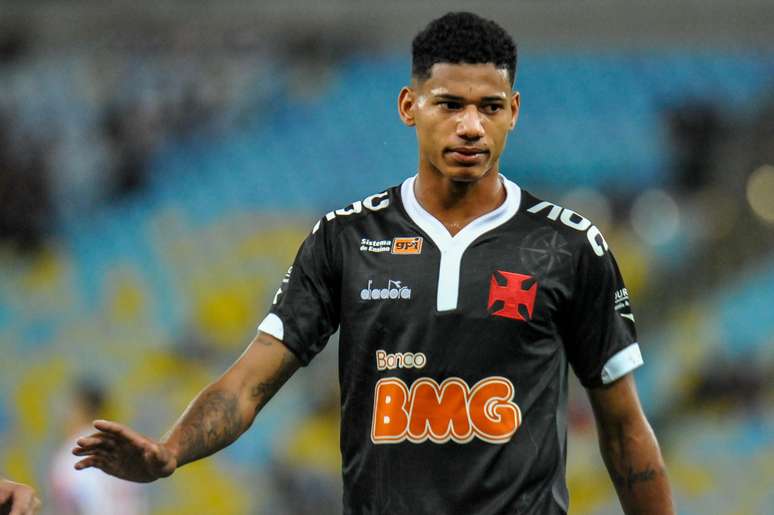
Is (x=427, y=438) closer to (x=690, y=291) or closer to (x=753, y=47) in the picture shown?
(x=690, y=291)

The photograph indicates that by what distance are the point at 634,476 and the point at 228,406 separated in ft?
3.66

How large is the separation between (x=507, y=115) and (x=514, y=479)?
97 cm

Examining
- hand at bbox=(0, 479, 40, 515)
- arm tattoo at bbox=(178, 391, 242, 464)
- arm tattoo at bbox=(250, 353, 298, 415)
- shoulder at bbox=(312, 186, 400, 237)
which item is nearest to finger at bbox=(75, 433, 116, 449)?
hand at bbox=(0, 479, 40, 515)

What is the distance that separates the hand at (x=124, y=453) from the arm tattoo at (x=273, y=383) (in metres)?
0.37

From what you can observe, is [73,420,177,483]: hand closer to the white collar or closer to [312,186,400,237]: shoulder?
[312,186,400,237]: shoulder

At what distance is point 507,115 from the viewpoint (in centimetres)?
341

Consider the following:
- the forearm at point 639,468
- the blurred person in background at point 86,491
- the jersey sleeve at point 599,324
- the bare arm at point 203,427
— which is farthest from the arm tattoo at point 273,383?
the blurred person in background at point 86,491

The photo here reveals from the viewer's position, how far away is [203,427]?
3.30 metres

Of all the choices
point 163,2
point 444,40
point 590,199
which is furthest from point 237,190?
point 444,40

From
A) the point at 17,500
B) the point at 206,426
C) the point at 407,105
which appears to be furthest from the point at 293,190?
the point at 17,500

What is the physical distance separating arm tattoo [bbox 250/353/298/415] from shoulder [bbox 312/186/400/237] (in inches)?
14.8

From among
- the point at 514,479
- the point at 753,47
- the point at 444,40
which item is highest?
the point at 753,47

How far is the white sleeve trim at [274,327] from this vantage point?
346cm

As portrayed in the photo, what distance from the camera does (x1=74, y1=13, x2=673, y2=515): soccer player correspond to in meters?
3.26
